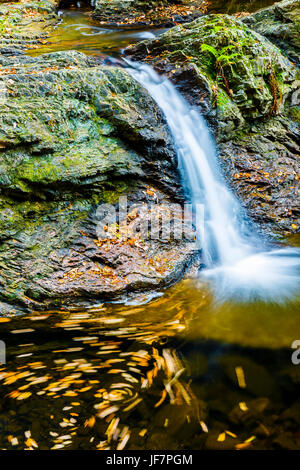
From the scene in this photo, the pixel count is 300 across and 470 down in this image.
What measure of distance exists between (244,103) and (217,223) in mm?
2681

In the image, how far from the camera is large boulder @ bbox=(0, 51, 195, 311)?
4055 millimetres

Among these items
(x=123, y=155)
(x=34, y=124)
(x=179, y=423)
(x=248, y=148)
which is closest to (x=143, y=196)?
A: (x=123, y=155)

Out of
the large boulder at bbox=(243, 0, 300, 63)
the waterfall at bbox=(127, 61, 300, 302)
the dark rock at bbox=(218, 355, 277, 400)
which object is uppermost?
the large boulder at bbox=(243, 0, 300, 63)

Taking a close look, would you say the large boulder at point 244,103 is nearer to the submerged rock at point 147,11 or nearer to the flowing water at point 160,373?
the flowing water at point 160,373

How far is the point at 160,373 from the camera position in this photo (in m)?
2.68

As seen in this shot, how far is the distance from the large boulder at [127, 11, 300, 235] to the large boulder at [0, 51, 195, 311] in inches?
52.3

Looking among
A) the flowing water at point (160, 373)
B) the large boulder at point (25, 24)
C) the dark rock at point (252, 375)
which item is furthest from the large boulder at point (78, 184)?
the large boulder at point (25, 24)

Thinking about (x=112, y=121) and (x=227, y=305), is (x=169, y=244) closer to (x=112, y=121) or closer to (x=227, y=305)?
(x=227, y=305)

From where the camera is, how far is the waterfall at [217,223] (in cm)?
444

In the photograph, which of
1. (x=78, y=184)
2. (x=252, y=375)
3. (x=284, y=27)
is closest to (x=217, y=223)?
(x=78, y=184)

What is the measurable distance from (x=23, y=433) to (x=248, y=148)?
5916 mm

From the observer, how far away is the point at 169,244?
186 inches

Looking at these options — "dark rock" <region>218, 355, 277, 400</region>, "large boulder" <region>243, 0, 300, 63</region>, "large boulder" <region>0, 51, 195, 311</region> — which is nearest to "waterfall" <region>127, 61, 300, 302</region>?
"large boulder" <region>0, 51, 195, 311</region>

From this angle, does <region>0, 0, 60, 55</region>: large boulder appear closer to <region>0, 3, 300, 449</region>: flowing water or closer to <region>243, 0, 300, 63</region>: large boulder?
<region>243, 0, 300, 63</region>: large boulder
